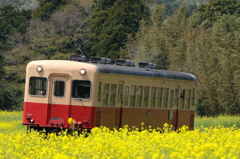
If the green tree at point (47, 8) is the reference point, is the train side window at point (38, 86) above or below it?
below

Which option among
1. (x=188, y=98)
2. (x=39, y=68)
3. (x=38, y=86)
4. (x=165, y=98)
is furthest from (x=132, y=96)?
(x=188, y=98)

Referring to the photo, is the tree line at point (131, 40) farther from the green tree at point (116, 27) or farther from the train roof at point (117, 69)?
the train roof at point (117, 69)

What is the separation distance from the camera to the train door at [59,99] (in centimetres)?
1597

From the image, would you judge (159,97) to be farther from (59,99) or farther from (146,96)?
(59,99)

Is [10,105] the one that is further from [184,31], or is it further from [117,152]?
[117,152]

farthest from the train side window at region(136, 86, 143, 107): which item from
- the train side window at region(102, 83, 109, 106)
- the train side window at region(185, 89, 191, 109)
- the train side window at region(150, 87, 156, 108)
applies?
the train side window at region(185, 89, 191, 109)

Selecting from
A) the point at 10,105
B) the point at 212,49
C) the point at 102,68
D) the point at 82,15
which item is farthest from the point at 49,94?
the point at 82,15

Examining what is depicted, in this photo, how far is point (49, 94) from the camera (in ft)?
53.1

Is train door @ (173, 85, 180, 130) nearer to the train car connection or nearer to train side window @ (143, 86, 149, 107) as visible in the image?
train side window @ (143, 86, 149, 107)

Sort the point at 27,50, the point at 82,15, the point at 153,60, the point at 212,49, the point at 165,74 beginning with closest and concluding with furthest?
the point at 165,74
the point at 212,49
the point at 153,60
the point at 27,50
the point at 82,15

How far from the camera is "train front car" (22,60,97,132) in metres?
15.8

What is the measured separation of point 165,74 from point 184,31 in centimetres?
2847

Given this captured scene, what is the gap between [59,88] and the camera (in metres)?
16.2

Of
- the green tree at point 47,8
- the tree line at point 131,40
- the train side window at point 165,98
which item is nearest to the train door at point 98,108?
the train side window at point 165,98
